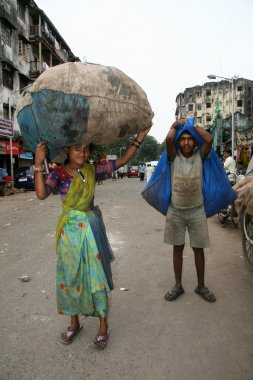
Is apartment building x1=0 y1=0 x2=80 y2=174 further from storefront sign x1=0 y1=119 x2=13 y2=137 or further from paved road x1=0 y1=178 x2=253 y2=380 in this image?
paved road x1=0 y1=178 x2=253 y2=380

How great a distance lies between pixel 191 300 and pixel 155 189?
1.22 metres

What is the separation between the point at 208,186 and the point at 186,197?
0.27 m

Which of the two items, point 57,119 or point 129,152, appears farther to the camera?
point 129,152

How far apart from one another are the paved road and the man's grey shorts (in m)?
0.60

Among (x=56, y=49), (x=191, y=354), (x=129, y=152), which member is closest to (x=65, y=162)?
(x=129, y=152)

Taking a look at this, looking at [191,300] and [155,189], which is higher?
[155,189]

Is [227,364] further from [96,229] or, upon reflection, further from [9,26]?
[9,26]

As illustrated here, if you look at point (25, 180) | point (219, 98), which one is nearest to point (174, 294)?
point (25, 180)

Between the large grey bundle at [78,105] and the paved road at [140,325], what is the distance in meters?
1.60

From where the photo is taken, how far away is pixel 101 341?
2586 mm

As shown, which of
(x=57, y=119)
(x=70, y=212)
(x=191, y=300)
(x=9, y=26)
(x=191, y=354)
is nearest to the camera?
(x=57, y=119)

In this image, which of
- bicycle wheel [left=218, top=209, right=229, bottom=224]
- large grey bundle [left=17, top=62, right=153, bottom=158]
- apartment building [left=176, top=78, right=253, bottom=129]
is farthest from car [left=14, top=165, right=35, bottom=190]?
apartment building [left=176, top=78, right=253, bottom=129]

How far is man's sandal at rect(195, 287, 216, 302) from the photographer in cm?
337

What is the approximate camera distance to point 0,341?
267 cm
